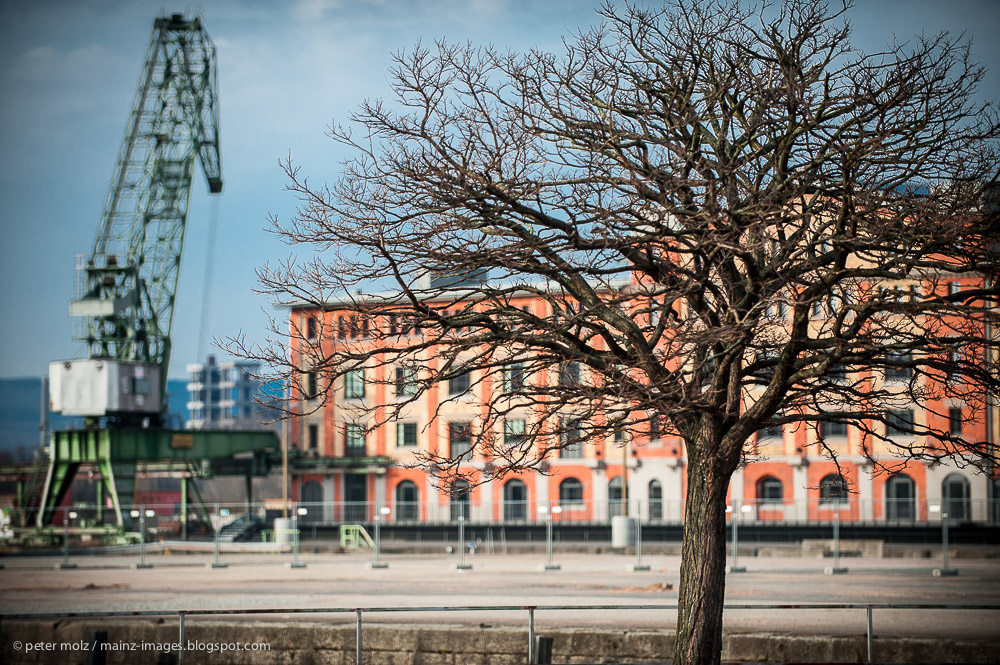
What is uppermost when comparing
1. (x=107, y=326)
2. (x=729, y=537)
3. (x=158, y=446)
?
(x=107, y=326)

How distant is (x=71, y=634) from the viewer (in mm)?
16812

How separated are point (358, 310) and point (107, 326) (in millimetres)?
48233

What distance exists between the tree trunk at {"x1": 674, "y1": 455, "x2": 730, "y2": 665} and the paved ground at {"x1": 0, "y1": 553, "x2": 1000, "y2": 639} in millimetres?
4605

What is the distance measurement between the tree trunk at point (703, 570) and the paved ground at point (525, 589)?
15.1 feet

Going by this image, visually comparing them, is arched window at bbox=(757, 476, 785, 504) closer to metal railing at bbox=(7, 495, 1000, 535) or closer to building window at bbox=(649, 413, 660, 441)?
metal railing at bbox=(7, 495, 1000, 535)

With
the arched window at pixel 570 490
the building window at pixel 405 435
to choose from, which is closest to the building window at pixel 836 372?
the arched window at pixel 570 490

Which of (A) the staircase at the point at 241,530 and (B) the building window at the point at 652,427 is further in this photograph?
(A) the staircase at the point at 241,530

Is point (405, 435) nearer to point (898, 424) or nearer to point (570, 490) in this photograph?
point (570, 490)

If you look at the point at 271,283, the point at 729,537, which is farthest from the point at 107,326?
the point at 271,283

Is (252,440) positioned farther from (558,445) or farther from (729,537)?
(558,445)

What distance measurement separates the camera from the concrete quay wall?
15.1 m

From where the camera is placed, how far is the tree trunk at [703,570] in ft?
39.2

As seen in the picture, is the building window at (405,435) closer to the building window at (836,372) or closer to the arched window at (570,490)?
the arched window at (570,490)

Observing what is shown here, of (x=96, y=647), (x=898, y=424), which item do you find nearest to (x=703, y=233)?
(x=96, y=647)
